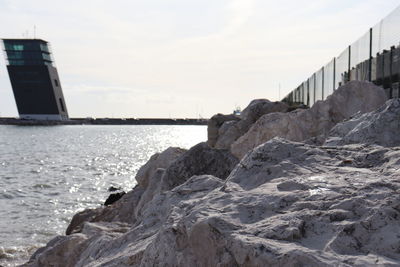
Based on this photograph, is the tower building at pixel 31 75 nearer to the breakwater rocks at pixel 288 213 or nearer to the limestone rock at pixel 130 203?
the limestone rock at pixel 130 203

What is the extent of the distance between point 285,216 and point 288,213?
0.04 m

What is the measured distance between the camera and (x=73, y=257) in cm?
488

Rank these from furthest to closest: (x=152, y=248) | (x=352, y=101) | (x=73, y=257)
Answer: (x=352, y=101) → (x=73, y=257) → (x=152, y=248)

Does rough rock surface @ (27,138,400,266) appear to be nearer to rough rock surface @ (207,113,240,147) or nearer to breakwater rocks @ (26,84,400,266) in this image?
breakwater rocks @ (26,84,400,266)

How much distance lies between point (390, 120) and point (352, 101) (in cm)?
486

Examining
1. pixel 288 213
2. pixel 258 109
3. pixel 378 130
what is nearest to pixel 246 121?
pixel 258 109

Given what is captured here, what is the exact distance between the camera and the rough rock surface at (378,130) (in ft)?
11.3

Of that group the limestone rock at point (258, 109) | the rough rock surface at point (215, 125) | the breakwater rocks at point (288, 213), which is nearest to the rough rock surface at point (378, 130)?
the breakwater rocks at point (288, 213)

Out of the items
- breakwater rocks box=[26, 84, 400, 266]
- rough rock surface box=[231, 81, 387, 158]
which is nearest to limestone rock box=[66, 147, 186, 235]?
rough rock surface box=[231, 81, 387, 158]

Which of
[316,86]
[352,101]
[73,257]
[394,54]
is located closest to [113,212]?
[73,257]

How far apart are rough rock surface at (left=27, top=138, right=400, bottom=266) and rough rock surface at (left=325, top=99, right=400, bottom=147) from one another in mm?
348

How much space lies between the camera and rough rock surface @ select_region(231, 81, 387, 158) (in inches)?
308

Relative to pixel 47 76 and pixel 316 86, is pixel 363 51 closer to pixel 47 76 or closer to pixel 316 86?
pixel 316 86

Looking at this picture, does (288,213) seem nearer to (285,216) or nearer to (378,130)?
(285,216)
